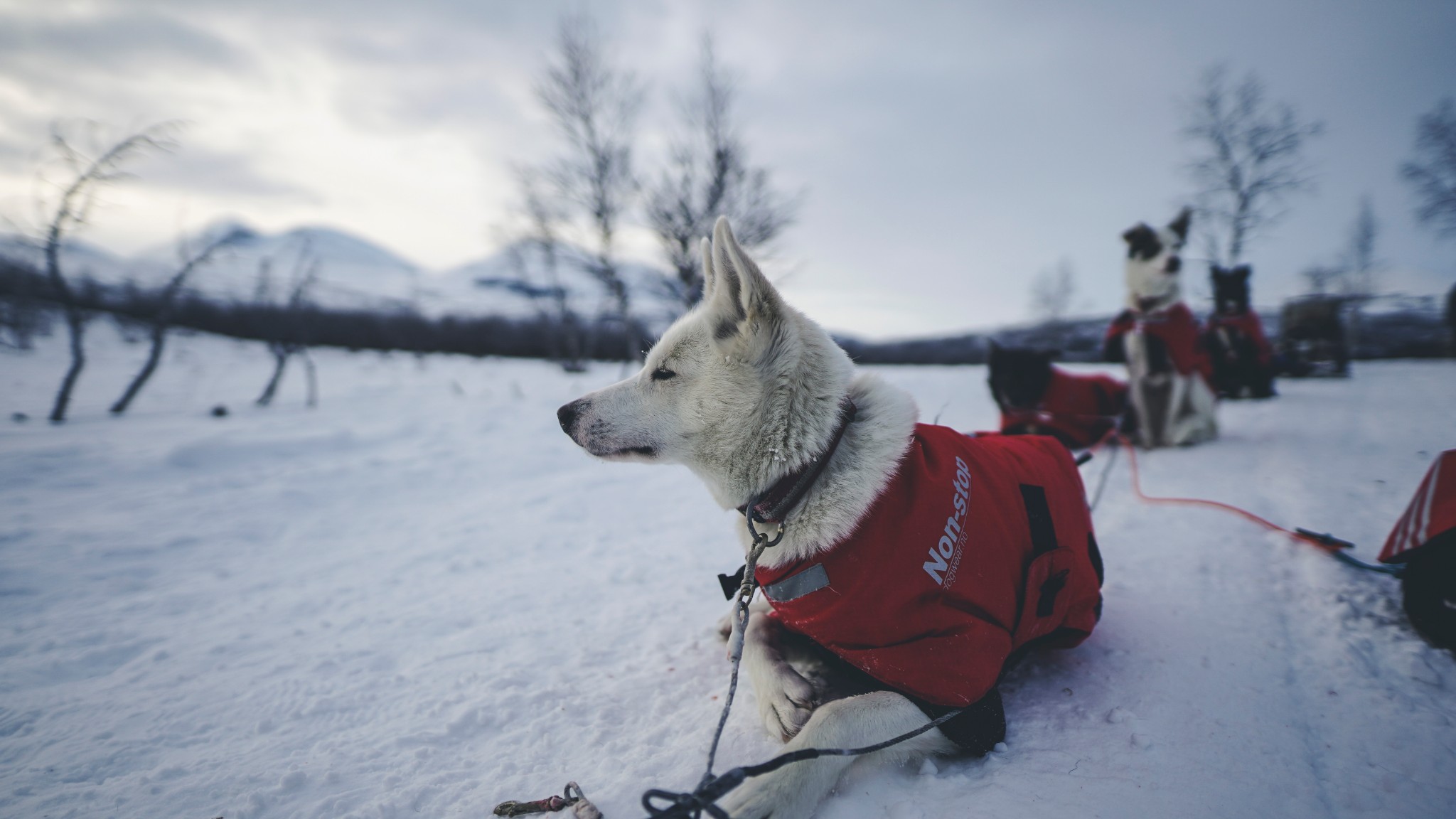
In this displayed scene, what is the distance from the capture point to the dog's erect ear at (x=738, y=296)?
1.94 meters

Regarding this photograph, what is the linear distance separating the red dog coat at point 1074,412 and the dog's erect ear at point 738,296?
15.7 ft

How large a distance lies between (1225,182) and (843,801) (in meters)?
26.2

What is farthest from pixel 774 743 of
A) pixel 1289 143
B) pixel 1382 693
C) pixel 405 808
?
pixel 1289 143

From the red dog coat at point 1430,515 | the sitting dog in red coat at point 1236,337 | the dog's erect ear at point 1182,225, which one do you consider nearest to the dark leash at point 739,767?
the red dog coat at point 1430,515

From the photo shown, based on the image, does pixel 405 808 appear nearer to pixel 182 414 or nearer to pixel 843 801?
pixel 843 801

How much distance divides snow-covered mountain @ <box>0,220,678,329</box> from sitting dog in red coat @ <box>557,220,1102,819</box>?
10.1 metres

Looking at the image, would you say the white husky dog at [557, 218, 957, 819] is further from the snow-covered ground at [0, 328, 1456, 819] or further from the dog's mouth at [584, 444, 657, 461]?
the snow-covered ground at [0, 328, 1456, 819]

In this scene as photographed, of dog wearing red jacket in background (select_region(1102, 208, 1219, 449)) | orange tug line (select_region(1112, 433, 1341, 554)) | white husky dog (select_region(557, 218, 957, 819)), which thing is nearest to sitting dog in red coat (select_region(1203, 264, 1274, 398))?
dog wearing red jacket in background (select_region(1102, 208, 1219, 449))

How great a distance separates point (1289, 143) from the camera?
1709cm

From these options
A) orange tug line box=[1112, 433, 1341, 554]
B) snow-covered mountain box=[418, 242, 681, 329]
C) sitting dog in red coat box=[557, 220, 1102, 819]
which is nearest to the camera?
sitting dog in red coat box=[557, 220, 1102, 819]

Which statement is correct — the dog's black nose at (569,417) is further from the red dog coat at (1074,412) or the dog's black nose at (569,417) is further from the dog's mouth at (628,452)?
the red dog coat at (1074,412)

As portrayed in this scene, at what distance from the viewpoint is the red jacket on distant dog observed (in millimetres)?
5766

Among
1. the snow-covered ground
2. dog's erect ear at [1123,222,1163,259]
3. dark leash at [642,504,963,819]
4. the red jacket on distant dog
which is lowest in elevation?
the snow-covered ground

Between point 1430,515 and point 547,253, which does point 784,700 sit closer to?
point 1430,515
